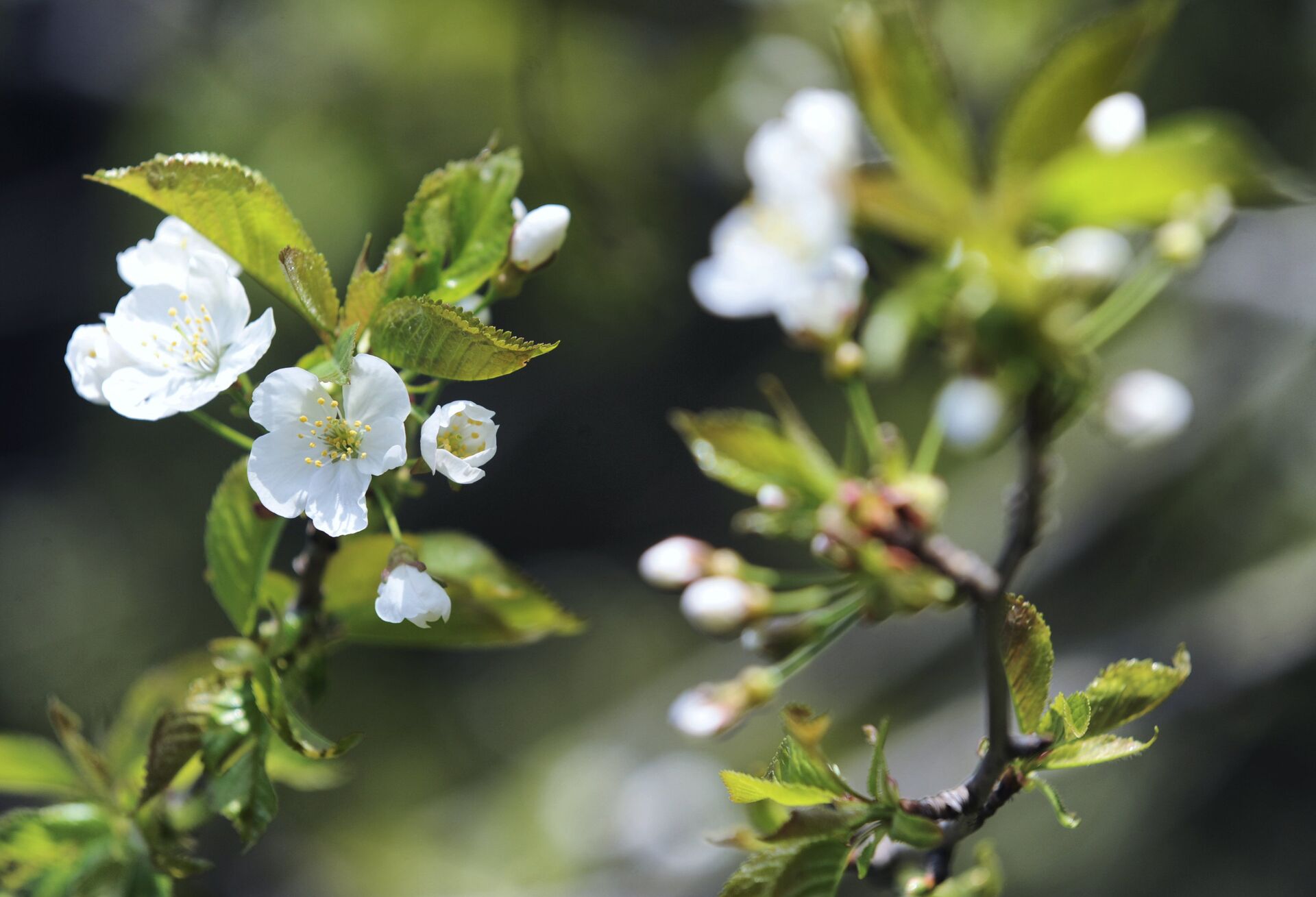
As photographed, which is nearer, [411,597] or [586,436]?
[411,597]

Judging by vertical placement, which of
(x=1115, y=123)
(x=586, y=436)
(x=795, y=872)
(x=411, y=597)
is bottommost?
(x=586, y=436)

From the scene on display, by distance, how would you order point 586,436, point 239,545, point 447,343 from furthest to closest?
point 586,436
point 239,545
point 447,343

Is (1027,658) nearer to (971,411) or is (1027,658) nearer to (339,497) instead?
(971,411)

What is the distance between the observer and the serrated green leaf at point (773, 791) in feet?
2.52

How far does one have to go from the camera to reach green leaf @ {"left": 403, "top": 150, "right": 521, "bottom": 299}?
0.81 metres

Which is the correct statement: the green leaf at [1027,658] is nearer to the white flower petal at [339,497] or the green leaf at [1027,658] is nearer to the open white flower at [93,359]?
the white flower petal at [339,497]

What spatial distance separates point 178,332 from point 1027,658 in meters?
0.71

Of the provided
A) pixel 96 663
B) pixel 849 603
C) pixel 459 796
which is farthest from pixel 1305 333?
pixel 96 663

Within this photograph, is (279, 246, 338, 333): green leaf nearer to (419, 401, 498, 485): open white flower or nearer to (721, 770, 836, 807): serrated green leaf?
(419, 401, 498, 485): open white flower

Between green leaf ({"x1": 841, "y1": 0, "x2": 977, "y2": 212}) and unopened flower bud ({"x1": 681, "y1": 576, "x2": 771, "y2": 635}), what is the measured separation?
403 mm

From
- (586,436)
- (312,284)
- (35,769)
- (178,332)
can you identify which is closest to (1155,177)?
(312,284)

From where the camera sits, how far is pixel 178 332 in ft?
2.69

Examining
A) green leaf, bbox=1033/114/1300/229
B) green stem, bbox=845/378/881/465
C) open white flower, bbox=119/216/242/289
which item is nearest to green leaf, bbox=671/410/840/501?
green stem, bbox=845/378/881/465

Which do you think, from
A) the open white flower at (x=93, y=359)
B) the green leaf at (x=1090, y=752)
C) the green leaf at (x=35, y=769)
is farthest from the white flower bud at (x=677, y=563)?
the green leaf at (x=35, y=769)
